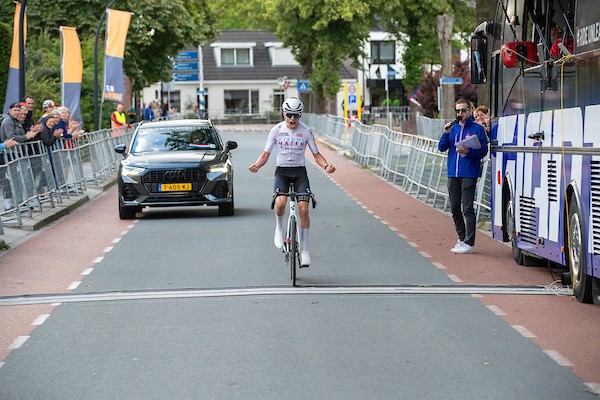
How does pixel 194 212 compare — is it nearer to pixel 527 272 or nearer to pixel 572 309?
pixel 527 272

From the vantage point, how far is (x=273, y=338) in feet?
32.1

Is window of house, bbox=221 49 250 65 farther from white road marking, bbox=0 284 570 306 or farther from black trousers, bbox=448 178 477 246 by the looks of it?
white road marking, bbox=0 284 570 306

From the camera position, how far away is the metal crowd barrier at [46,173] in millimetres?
20156

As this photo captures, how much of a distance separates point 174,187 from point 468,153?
7.22 metres

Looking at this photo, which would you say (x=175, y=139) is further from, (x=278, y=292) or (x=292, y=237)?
(x=278, y=292)

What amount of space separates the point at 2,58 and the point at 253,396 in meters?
27.4

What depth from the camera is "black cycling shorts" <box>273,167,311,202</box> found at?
1358 centimetres

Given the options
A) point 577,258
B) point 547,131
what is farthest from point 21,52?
point 577,258

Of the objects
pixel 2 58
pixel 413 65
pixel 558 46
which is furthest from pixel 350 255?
pixel 413 65

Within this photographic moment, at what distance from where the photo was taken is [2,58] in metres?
33.6

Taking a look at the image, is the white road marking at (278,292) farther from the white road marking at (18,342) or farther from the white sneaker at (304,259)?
the white road marking at (18,342)

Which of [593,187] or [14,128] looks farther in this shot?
[14,128]

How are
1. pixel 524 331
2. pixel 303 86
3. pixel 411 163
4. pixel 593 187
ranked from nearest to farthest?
pixel 524 331
pixel 593 187
pixel 411 163
pixel 303 86

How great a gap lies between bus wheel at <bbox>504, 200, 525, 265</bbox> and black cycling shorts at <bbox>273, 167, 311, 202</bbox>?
105 inches
